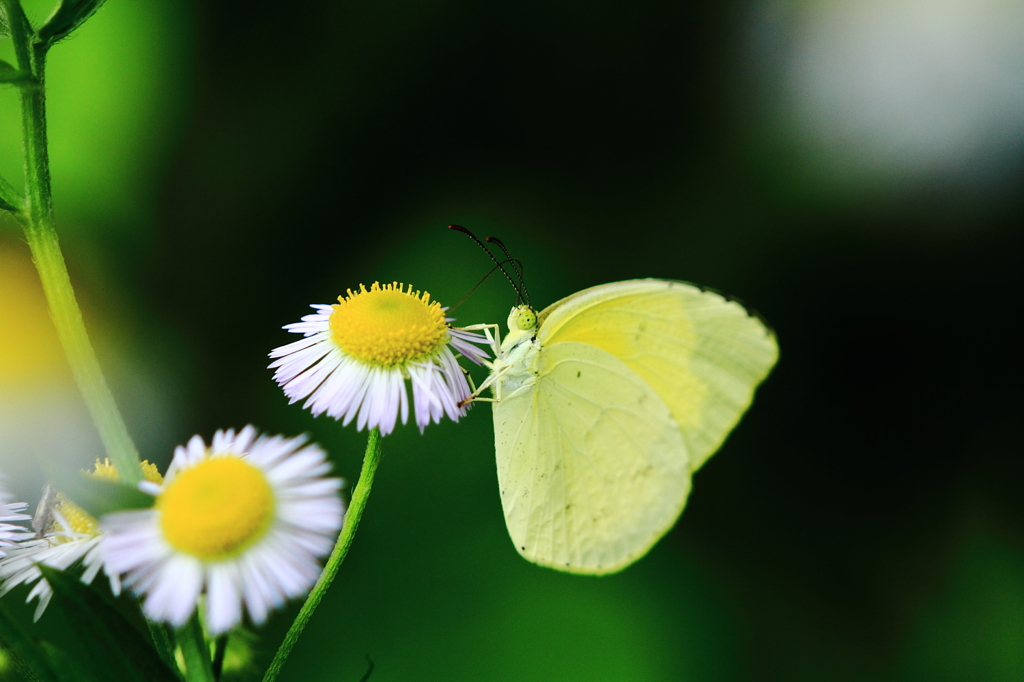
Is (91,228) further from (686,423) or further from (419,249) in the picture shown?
(686,423)

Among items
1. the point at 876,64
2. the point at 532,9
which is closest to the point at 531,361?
the point at 532,9

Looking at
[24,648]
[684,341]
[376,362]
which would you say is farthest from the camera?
[684,341]

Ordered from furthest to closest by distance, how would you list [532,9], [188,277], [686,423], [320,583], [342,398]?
[532,9]
[188,277]
[686,423]
[342,398]
[320,583]

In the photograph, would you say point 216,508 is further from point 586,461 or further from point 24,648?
point 586,461

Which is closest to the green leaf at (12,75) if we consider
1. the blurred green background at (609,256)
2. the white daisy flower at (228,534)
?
the white daisy flower at (228,534)

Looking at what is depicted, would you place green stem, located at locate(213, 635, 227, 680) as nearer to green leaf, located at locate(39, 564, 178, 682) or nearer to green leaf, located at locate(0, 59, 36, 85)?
green leaf, located at locate(39, 564, 178, 682)

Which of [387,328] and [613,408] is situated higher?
[387,328]

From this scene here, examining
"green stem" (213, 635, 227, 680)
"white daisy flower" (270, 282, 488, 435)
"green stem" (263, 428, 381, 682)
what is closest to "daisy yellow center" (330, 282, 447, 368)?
"white daisy flower" (270, 282, 488, 435)

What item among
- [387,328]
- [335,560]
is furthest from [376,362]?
[335,560]
